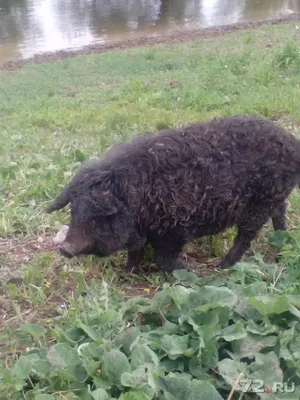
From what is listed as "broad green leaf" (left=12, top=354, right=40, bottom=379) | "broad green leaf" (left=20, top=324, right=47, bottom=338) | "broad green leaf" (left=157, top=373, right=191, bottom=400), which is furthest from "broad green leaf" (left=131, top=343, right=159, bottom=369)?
"broad green leaf" (left=20, top=324, right=47, bottom=338)

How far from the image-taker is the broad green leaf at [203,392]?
8.34 feet

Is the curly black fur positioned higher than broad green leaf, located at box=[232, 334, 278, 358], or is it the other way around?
the curly black fur

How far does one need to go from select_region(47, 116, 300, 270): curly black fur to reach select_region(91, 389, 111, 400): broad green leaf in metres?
1.24

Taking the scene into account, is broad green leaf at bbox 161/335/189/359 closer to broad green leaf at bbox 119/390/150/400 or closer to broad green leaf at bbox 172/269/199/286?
broad green leaf at bbox 119/390/150/400

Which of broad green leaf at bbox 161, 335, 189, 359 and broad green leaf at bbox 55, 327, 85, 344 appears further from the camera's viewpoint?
broad green leaf at bbox 55, 327, 85, 344

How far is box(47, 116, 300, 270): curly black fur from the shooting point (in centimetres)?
378

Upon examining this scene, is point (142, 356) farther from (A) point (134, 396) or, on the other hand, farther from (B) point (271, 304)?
(B) point (271, 304)

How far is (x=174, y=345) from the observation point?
9.50ft

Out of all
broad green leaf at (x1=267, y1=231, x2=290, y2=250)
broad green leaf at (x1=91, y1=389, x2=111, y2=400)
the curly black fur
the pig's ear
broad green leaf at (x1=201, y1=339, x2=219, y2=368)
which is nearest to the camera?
broad green leaf at (x1=91, y1=389, x2=111, y2=400)

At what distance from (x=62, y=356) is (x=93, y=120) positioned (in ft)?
20.6

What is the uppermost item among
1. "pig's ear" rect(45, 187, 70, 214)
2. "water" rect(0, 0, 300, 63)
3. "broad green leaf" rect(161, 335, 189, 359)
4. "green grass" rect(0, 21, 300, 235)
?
"pig's ear" rect(45, 187, 70, 214)

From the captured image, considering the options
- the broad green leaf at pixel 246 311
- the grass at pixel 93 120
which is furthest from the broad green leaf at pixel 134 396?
the grass at pixel 93 120

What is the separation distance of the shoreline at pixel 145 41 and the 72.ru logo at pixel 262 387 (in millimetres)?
16859

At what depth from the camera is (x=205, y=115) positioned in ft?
25.3
